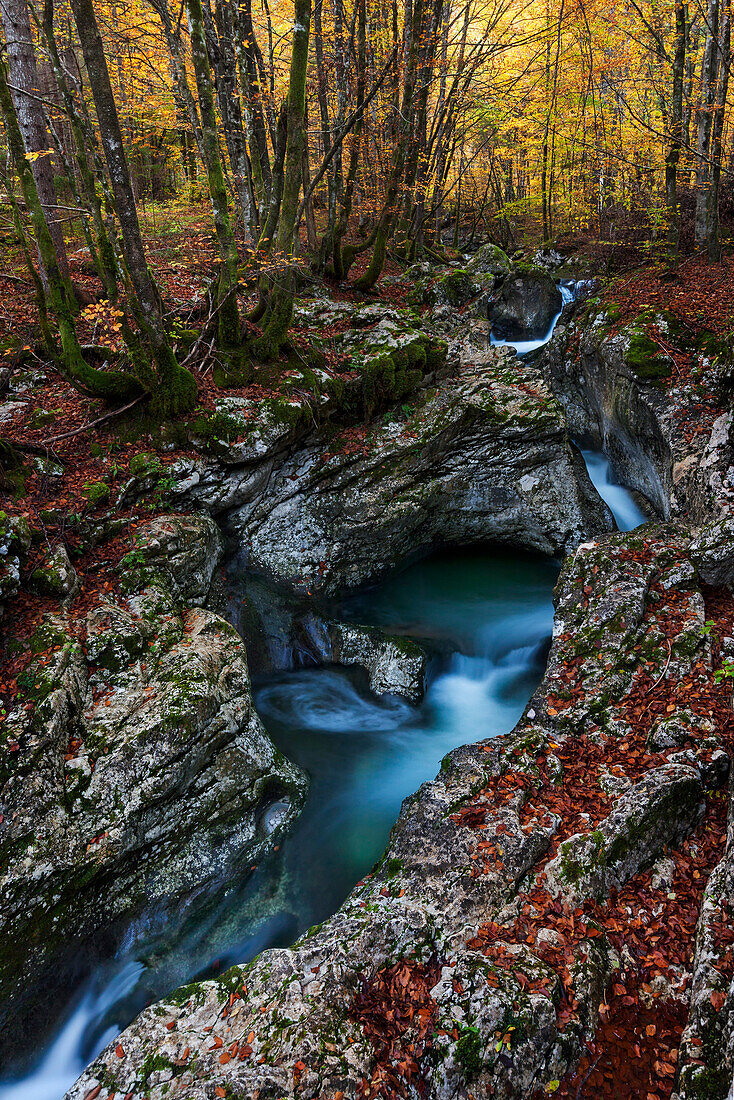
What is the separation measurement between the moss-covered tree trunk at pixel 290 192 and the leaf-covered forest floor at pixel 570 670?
1316 mm

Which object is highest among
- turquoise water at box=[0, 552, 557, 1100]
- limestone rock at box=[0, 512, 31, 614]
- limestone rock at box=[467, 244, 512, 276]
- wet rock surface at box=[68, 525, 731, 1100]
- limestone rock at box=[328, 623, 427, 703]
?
limestone rock at box=[467, 244, 512, 276]

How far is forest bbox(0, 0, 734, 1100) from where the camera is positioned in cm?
363

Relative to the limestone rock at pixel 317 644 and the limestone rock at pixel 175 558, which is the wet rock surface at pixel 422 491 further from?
the limestone rock at pixel 175 558

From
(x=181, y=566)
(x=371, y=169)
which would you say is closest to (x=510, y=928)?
(x=181, y=566)

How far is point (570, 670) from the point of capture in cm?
620

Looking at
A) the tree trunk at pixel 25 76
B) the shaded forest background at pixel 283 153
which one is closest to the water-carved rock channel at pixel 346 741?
the shaded forest background at pixel 283 153

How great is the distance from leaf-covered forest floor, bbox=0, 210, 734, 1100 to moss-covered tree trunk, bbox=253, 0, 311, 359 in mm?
1316

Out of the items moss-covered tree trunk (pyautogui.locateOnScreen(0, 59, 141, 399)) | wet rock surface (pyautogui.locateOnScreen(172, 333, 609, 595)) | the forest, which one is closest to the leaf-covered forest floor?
the forest

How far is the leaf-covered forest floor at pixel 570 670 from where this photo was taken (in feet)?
11.3

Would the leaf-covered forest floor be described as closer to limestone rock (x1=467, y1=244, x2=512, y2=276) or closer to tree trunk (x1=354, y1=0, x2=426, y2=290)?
tree trunk (x1=354, y1=0, x2=426, y2=290)

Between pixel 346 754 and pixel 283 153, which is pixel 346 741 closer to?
pixel 346 754

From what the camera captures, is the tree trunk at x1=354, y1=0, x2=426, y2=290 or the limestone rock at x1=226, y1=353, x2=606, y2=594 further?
the tree trunk at x1=354, y1=0, x2=426, y2=290

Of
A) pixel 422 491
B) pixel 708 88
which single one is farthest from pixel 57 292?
pixel 708 88

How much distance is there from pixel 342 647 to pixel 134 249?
20.9 feet
